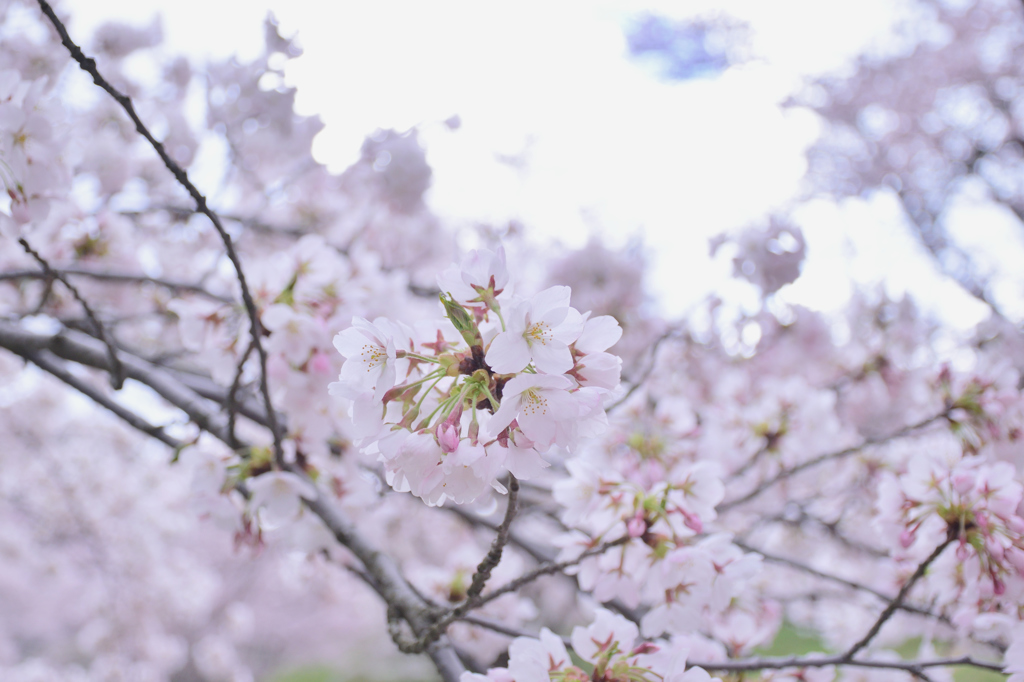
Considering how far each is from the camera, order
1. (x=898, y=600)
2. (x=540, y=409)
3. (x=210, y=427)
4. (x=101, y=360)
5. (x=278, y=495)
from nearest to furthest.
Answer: (x=540, y=409) → (x=898, y=600) → (x=278, y=495) → (x=210, y=427) → (x=101, y=360)

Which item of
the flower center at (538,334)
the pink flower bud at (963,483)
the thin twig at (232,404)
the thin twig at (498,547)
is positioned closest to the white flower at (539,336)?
the flower center at (538,334)

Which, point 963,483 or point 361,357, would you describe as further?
point 963,483

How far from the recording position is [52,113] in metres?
1.11

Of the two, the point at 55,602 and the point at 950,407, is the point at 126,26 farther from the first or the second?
the point at 55,602

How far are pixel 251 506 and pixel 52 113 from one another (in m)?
0.90

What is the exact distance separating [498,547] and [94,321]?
1016mm

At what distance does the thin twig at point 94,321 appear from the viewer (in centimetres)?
108

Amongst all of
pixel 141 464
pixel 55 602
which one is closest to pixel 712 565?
pixel 141 464

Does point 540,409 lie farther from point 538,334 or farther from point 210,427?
point 210,427

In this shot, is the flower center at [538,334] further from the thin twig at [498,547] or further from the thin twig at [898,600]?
the thin twig at [898,600]

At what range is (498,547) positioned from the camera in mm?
688

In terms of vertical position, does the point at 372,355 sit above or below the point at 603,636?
above

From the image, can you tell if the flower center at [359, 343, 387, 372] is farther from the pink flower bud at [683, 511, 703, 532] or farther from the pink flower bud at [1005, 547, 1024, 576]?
the pink flower bud at [1005, 547, 1024, 576]

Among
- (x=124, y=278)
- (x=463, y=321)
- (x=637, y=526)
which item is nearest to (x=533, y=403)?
(x=463, y=321)
